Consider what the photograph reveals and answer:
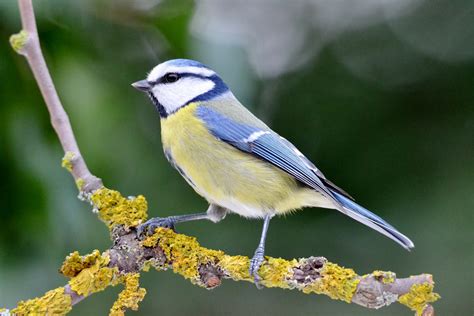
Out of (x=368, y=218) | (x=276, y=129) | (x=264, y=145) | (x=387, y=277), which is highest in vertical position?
(x=276, y=129)

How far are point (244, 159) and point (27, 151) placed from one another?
0.42 meters

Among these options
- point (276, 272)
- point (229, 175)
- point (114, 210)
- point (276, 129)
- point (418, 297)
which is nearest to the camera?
point (418, 297)

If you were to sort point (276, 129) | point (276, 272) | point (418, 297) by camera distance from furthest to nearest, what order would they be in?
point (276, 129) < point (276, 272) < point (418, 297)

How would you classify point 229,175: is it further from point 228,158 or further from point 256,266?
point 256,266

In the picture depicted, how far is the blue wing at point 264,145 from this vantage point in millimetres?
1323

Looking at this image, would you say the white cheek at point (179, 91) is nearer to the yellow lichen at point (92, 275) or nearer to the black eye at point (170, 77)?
the black eye at point (170, 77)

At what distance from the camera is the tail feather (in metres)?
1.18

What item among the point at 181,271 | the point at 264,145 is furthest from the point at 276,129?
the point at 181,271

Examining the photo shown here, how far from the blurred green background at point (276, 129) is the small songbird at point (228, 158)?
0.36ft

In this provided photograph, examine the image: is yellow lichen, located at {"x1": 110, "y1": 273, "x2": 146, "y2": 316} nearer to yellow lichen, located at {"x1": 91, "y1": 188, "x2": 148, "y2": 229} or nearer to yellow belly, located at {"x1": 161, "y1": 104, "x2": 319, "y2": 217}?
yellow lichen, located at {"x1": 91, "y1": 188, "x2": 148, "y2": 229}


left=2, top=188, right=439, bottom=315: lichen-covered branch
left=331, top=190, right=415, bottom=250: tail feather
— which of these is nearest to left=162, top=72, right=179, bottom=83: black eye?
left=2, top=188, right=439, bottom=315: lichen-covered branch

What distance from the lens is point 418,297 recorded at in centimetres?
94

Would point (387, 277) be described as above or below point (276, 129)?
below

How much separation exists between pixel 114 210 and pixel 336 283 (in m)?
0.40
